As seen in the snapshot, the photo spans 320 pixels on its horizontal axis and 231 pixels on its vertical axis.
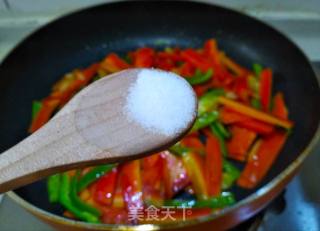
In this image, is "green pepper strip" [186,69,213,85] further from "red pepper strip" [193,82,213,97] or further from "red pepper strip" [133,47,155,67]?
"red pepper strip" [133,47,155,67]

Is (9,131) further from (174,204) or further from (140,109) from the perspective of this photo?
(140,109)

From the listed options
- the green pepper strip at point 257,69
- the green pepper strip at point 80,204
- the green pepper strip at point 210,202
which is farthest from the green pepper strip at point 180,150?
the green pepper strip at point 257,69

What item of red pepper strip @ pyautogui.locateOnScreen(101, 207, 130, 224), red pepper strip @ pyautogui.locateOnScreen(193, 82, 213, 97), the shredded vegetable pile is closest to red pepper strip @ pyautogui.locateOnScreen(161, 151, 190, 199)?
the shredded vegetable pile

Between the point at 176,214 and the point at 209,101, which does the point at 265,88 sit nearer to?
the point at 209,101

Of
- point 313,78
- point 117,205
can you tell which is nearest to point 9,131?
point 117,205

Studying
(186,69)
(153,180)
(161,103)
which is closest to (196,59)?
(186,69)

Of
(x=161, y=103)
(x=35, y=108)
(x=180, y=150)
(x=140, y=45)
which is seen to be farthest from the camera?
(x=140, y=45)
